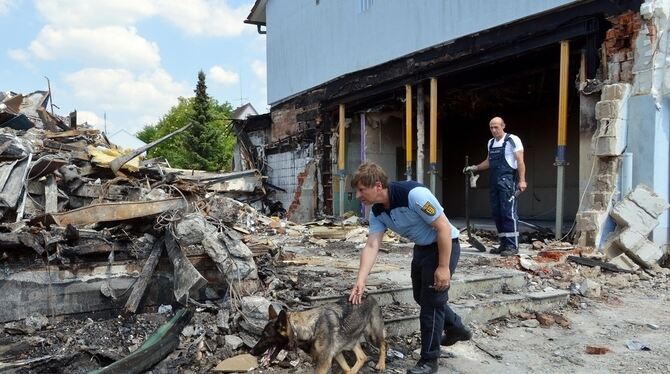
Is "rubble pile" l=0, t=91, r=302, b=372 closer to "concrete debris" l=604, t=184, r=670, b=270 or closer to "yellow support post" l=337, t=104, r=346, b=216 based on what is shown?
"concrete debris" l=604, t=184, r=670, b=270

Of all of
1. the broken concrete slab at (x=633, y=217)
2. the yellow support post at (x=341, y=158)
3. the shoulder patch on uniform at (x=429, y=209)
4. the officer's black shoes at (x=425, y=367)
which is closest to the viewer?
the shoulder patch on uniform at (x=429, y=209)

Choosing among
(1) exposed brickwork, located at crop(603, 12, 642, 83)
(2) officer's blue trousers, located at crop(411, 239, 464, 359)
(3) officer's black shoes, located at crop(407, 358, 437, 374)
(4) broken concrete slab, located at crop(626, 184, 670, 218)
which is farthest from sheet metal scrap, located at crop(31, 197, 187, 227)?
(1) exposed brickwork, located at crop(603, 12, 642, 83)

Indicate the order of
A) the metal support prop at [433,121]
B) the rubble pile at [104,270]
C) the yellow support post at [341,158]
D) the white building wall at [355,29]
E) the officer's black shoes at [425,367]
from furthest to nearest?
1. the yellow support post at [341,158]
2. the metal support prop at [433,121]
3. the white building wall at [355,29]
4. the rubble pile at [104,270]
5. the officer's black shoes at [425,367]

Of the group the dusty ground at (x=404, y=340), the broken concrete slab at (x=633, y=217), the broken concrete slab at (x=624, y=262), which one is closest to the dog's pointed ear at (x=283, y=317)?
the dusty ground at (x=404, y=340)

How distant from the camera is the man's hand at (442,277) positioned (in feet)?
10.4

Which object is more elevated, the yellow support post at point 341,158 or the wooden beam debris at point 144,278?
the yellow support post at point 341,158

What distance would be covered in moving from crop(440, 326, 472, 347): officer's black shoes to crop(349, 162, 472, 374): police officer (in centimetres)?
18

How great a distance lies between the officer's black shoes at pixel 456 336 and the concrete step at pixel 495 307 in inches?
19.5

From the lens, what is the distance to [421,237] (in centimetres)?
334

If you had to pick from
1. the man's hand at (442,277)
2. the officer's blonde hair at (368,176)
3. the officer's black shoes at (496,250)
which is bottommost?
the officer's black shoes at (496,250)

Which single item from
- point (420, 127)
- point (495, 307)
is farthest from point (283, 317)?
point (420, 127)

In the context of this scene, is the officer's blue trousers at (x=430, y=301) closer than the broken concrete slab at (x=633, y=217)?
Yes

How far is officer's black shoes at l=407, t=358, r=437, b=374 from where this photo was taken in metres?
3.35

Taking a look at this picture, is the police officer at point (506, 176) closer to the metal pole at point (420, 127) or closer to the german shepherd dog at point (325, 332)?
the german shepherd dog at point (325, 332)
